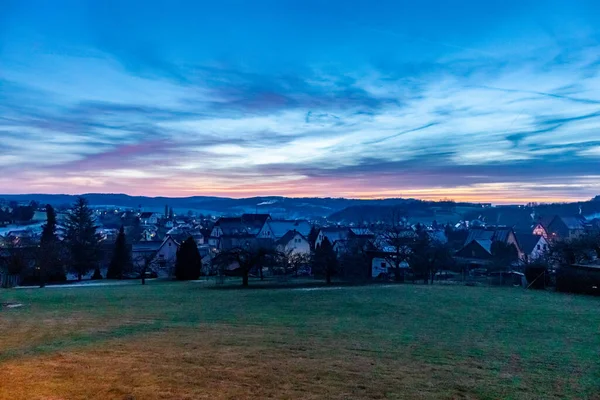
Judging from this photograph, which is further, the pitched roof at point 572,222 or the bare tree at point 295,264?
the pitched roof at point 572,222

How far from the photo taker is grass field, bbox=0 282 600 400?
23.0ft

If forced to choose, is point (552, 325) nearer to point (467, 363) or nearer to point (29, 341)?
point (467, 363)

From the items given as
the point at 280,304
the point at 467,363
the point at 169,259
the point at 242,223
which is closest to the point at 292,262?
the point at 169,259

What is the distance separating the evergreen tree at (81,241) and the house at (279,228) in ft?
88.0

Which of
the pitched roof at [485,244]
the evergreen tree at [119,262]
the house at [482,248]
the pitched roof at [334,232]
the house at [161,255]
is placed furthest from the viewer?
the pitched roof at [334,232]

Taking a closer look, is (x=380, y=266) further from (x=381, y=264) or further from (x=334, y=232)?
(x=334, y=232)

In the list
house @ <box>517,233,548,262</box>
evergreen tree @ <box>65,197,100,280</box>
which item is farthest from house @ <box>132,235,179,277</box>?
house @ <box>517,233,548,262</box>

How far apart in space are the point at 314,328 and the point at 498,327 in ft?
17.4

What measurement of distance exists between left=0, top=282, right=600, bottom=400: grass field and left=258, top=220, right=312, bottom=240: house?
187 feet

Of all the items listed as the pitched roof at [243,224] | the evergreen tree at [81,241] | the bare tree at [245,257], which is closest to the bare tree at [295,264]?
the bare tree at [245,257]

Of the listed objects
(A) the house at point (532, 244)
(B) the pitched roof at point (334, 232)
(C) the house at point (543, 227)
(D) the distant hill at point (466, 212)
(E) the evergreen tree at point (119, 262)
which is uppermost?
(D) the distant hill at point (466, 212)

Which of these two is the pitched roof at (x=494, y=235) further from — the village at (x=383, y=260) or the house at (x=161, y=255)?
the house at (x=161, y=255)

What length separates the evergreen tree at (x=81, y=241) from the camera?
1809 inches

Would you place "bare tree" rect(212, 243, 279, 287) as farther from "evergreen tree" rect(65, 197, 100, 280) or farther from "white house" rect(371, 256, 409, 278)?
"evergreen tree" rect(65, 197, 100, 280)
